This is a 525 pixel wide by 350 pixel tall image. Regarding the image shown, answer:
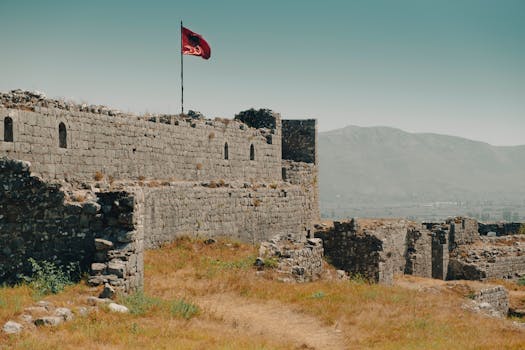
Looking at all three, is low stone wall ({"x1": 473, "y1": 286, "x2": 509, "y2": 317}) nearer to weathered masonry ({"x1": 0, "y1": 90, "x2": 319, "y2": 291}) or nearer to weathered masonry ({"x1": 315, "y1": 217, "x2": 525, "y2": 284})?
weathered masonry ({"x1": 315, "y1": 217, "x2": 525, "y2": 284})

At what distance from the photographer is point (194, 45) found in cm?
2633

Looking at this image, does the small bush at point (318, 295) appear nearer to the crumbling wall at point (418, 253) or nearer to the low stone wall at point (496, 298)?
the low stone wall at point (496, 298)

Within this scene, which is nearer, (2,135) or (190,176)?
(2,135)

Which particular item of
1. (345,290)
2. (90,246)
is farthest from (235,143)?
(90,246)

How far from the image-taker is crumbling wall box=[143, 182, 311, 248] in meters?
19.0

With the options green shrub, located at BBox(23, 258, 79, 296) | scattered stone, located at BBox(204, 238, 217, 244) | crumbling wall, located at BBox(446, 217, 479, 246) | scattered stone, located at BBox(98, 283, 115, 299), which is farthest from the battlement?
crumbling wall, located at BBox(446, 217, 479, 246)

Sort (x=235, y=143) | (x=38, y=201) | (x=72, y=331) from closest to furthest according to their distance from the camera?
(x=72, y=331) → (x=38, y=201) → (x=235, y=143)

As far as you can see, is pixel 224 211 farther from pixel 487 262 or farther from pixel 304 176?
pixel 487 262

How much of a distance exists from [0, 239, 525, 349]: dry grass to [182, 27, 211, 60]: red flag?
11.6 meters

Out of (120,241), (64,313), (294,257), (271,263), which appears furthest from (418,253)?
(64,313)

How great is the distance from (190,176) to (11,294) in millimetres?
12709

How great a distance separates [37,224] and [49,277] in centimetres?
126

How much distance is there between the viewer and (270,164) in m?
28.9

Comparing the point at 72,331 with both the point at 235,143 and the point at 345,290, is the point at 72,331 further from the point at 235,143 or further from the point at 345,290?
the point at 235,143
